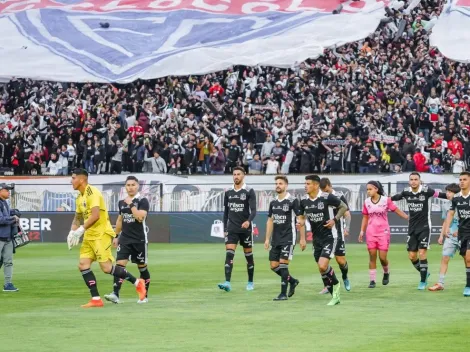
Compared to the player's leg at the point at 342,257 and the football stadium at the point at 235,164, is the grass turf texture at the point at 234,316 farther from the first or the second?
the player's leg at the point at 342,257

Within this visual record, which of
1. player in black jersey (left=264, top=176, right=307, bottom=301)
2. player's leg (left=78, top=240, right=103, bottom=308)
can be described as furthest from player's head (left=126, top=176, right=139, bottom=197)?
player in black jersey (left=264, top=176, right=307, bottom=301)

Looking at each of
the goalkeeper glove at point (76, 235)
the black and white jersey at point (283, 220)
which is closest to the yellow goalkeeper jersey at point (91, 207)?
the goalkeeper glove at point (76, 235)

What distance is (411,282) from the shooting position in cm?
2233

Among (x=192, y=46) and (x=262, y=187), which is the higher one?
(x=192, y=46)

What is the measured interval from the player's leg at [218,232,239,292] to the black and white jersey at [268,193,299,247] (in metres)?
1.67

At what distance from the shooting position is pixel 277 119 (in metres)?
40.0

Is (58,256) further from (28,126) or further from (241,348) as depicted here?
(241,348)

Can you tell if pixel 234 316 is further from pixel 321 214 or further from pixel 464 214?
pixel 464 214

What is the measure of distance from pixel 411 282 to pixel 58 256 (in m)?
13.4

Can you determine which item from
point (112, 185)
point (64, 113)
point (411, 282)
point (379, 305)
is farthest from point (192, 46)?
point (379, 305)

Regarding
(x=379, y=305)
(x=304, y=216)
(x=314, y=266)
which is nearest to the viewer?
(x=379, y=305)

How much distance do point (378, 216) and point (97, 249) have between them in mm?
6753

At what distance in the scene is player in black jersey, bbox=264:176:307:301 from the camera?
18969 millimetres

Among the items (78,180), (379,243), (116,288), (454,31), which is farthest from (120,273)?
(454,31)
